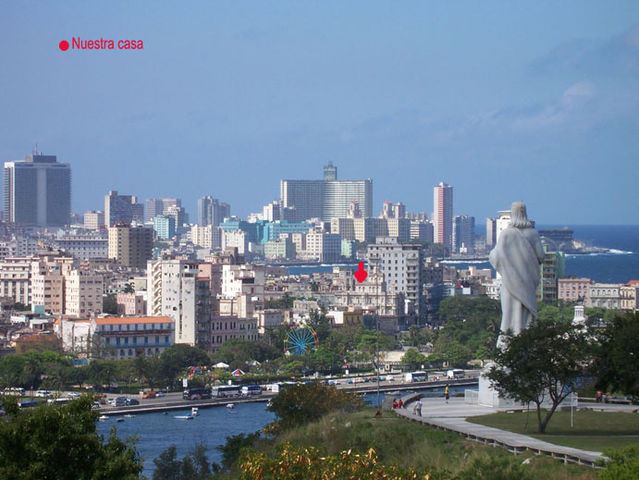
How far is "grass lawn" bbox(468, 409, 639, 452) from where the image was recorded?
60.8 feet

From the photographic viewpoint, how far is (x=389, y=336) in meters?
54.4

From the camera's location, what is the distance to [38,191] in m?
162

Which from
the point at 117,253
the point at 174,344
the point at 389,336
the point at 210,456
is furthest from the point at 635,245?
the point at 210,456

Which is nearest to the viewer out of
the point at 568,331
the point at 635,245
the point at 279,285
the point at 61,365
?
the point at 568,331

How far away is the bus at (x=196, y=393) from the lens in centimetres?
3838

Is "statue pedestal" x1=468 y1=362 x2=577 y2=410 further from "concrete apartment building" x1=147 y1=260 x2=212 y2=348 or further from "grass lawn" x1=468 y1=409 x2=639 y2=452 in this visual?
"concrete apartment building" x1=147 y1=260 x2=212 y2=348

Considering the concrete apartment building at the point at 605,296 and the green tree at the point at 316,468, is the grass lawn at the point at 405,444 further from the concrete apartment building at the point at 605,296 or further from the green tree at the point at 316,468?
the concrete apartment building at the point at 605,296

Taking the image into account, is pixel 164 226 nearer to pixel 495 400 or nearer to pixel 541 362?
pixel 495 400

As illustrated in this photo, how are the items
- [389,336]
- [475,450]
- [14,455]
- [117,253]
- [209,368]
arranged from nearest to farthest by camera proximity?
[14,455] → [475,450] → [209,368] → [389,336] → [117,253]

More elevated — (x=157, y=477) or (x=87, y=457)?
(x=87, y=457)

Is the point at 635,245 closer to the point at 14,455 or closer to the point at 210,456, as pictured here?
the point at 210,456

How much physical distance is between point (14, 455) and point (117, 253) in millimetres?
84371

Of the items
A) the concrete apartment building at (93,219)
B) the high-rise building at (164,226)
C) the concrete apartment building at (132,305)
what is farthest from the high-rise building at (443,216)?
the concrete apartment building at (132,305)

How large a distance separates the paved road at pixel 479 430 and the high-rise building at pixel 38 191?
456ft
